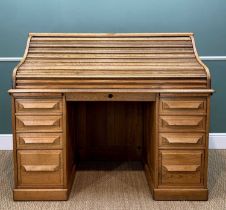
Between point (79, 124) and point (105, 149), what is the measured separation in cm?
34

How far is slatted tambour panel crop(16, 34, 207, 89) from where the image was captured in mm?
2547

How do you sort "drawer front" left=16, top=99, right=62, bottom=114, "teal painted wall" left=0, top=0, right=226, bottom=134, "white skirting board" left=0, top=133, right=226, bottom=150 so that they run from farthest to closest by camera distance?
1. "white skirting board" left=0, top=133, right=226, bottom=150
2. "teal painted wall" left=0, top=0, right=226, bottom=134
3. "drawer front" left=16, top=99, right=62, bottom=114

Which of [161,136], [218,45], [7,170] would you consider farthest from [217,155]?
[7,170]

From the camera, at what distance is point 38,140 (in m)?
2.57

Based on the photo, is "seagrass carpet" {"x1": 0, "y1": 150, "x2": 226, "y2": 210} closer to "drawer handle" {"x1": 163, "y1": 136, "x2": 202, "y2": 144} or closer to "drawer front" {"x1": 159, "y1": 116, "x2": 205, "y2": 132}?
"drawer handle" {"x1": 163, "y1": 136, "x2": 202, "y2": 144}

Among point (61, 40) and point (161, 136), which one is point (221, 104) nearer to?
point (161, 136)

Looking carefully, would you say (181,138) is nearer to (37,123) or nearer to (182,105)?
(182,105)

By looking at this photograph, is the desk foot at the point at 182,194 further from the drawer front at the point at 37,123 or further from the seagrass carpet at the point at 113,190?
the drawer front at the point at 37,123

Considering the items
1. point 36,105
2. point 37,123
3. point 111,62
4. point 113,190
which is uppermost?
point 111,62

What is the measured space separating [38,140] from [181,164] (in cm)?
99

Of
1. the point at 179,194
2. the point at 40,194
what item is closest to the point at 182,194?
the point at 179,194

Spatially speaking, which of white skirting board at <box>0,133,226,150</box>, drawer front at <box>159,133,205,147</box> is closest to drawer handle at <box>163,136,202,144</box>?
drawer front at <box>159,133,205,147</box>

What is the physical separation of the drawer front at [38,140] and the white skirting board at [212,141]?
132 centimetres

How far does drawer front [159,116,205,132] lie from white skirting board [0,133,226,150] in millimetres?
1377
